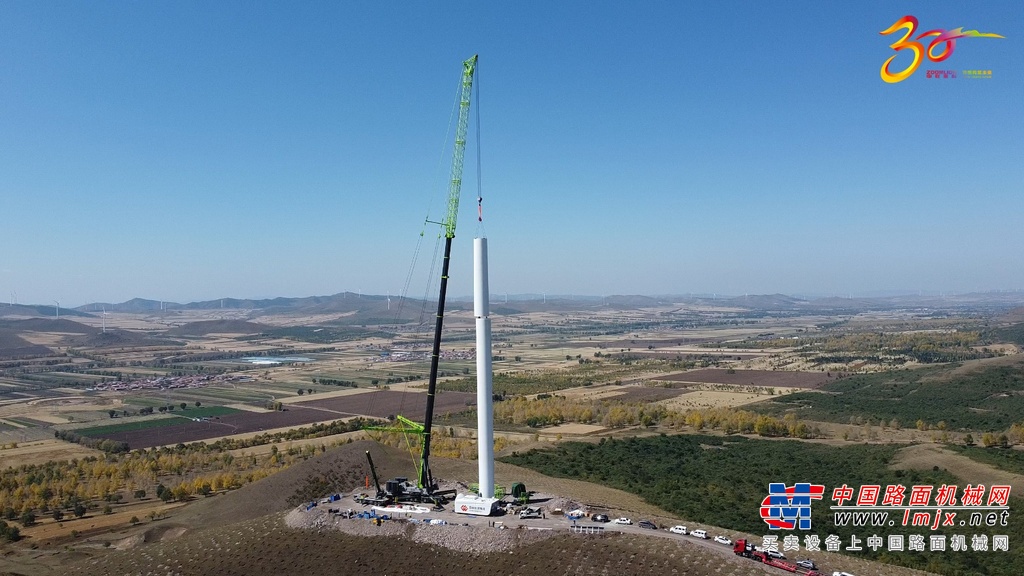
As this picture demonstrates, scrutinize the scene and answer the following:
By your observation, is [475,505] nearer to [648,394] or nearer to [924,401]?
[648,394]

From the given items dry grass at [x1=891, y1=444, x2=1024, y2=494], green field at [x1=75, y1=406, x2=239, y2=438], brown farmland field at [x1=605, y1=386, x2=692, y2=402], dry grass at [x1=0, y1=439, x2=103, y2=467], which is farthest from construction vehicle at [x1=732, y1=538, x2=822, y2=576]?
green field at [x1=75, y1=406, x2=239, y2=438]

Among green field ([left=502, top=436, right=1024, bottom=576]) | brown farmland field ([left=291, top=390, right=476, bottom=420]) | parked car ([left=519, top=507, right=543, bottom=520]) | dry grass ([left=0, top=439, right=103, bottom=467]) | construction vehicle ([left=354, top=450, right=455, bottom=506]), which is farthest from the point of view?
brown farmland field ([left=291, top=390, right=476, bottom=420])

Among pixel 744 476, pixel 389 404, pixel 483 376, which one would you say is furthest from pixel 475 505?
pixel 389 404

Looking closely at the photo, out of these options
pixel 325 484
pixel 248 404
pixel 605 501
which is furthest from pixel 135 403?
pixel 605 501

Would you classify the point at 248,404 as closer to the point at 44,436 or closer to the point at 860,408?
the point at 44,436

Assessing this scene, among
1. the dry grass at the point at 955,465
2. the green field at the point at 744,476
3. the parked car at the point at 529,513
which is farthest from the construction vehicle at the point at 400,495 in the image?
the dry grass at the point at 955,465

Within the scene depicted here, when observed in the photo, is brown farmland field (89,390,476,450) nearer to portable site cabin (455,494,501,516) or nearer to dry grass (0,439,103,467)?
dry grass (0,439,103,467)

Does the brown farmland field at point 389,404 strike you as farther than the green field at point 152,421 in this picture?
Yes

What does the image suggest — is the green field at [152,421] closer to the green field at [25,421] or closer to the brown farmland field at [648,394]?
the green field at [25,421]
